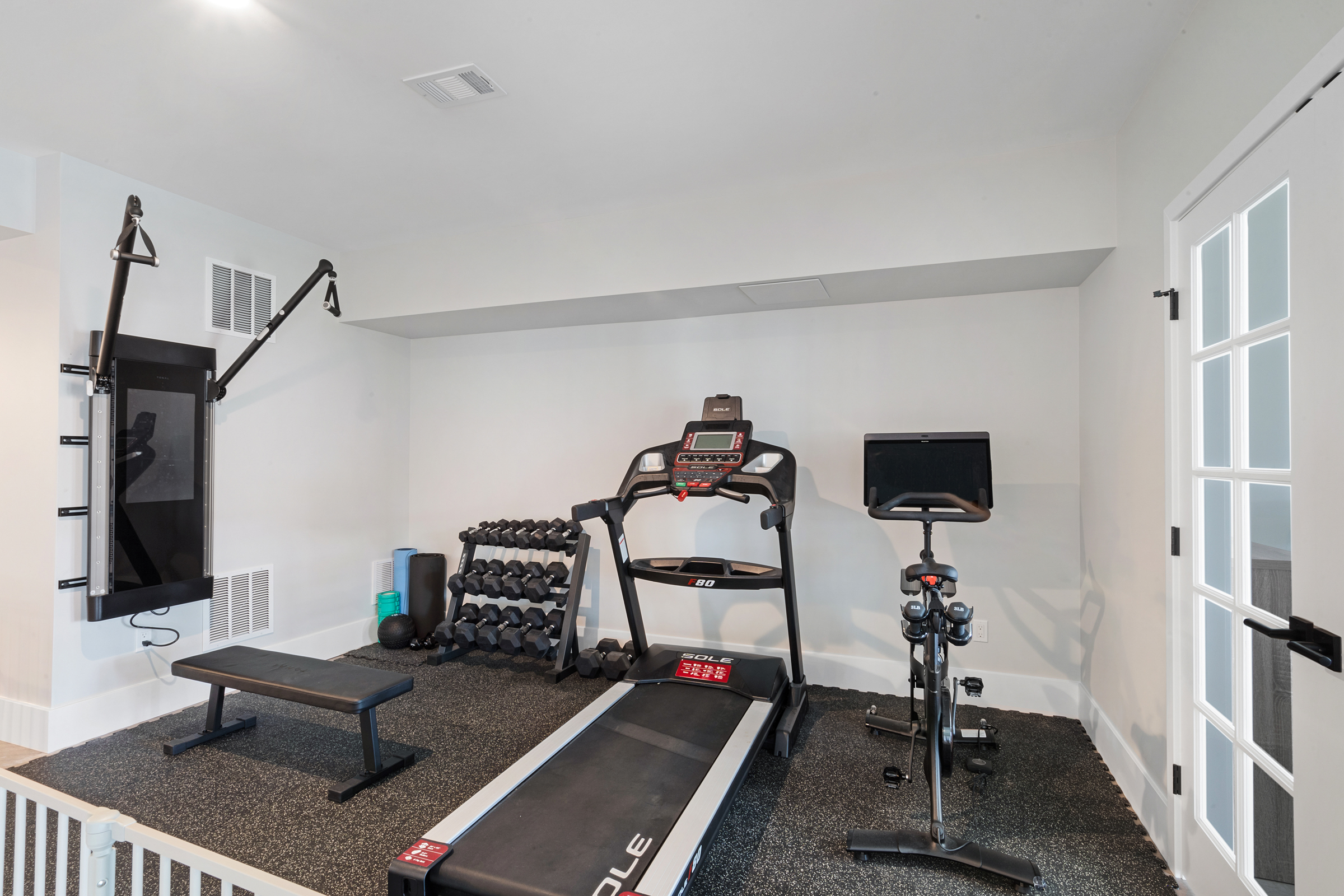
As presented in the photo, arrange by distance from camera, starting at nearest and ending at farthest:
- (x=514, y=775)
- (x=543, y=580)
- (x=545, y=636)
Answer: (x=514, y=775) → (x=545, y=636) → (x=543, y=580)

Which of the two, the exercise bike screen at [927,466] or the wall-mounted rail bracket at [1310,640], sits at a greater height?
the exercise bike screen at [927,466]

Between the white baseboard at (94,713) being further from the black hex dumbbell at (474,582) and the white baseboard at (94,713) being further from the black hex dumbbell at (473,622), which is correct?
the black hex dumbbell at (474,582)

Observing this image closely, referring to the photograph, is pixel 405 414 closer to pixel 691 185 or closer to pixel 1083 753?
pixel 691 185

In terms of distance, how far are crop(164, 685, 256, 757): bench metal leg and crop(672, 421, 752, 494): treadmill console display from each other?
235 cm

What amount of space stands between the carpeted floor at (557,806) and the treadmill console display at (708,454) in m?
1.28

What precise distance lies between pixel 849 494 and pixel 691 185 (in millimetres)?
1912

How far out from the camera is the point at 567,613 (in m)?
3.96

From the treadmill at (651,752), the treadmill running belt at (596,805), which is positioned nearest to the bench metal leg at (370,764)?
the treadmill at (651,752)

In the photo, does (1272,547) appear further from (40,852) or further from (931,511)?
(40,852)

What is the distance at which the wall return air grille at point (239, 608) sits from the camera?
3.57 metres

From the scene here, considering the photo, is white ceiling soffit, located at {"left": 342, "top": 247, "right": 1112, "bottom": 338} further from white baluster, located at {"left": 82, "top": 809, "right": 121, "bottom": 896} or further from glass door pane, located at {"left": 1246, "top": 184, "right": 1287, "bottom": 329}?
white baluster, located at {"left": 82, "top": 809, "right": 121, "bottom": 896}

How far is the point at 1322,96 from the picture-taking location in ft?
4.48

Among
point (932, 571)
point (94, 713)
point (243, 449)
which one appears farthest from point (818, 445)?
point (94, 713)

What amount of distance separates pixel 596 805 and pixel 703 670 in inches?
47.0
